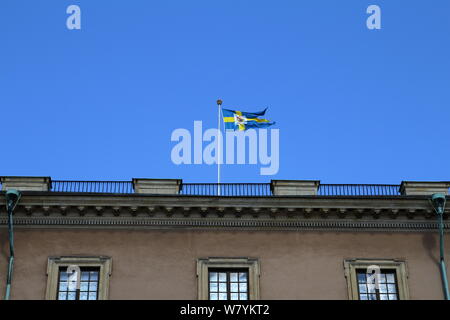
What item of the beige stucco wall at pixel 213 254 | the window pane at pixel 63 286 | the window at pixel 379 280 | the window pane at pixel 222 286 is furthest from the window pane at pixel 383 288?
the window pane at pixel 63 286

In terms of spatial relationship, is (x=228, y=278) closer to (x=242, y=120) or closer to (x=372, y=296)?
(x=372, y=296)

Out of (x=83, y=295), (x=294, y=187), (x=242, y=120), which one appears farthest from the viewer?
(x=242, y=120)

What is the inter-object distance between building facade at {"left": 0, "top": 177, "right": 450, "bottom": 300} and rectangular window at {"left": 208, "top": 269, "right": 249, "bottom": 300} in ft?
0.10

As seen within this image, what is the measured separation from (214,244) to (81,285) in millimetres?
4382

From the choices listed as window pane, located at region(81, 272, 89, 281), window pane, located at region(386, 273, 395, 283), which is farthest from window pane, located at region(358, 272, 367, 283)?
window pane, located at region(81, 272, 89, 281)

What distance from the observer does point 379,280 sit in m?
29.5

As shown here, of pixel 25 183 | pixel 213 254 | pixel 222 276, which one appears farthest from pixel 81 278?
pixel 222 276

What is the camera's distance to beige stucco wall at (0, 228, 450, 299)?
1141 inches

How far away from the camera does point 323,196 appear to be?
30359 millimetres

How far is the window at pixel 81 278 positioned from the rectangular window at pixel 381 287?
312 inches

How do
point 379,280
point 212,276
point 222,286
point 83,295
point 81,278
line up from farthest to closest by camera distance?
point 379,280, point 212,276, point 222,286, point 81,278, point 83,295
